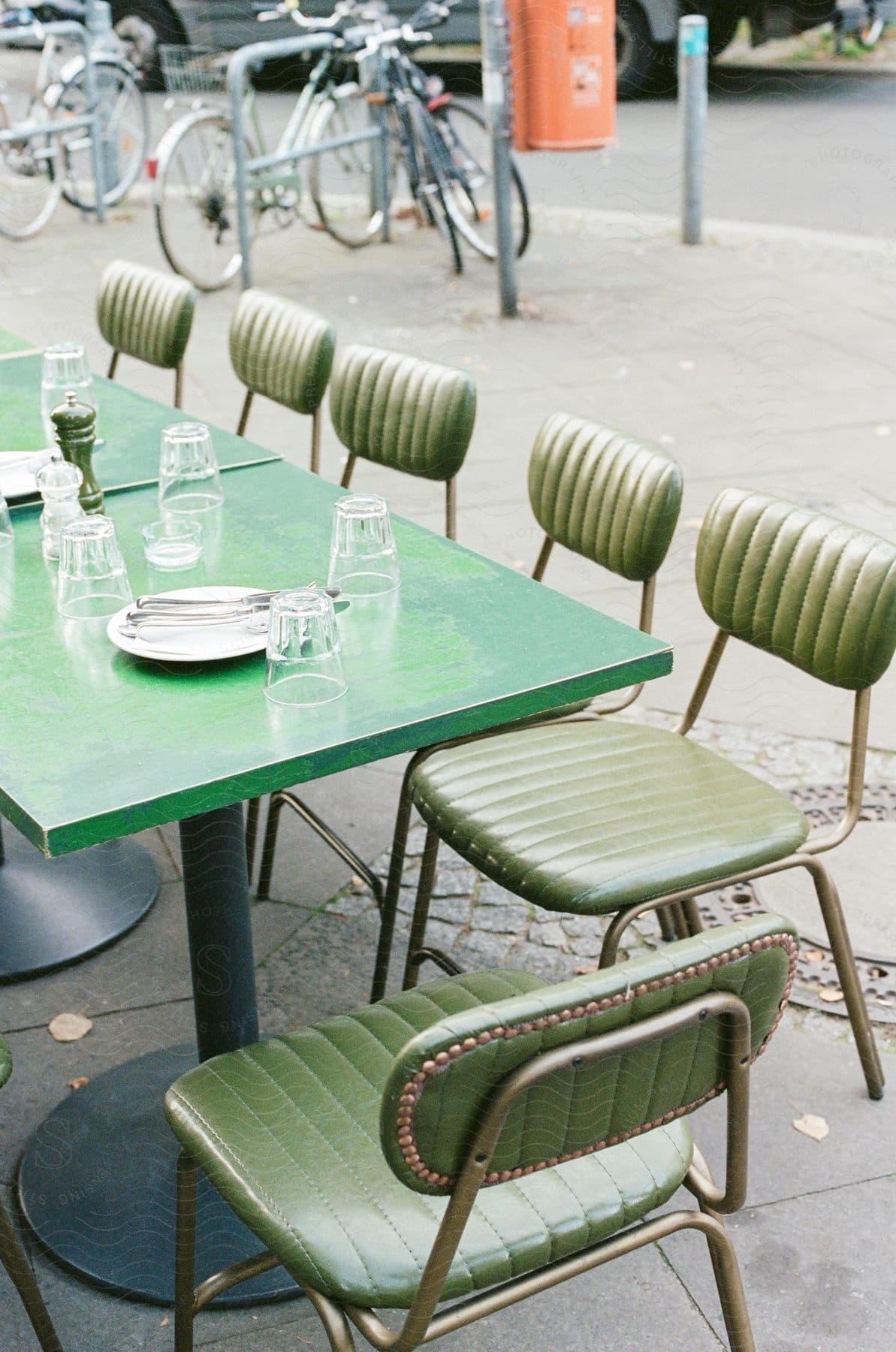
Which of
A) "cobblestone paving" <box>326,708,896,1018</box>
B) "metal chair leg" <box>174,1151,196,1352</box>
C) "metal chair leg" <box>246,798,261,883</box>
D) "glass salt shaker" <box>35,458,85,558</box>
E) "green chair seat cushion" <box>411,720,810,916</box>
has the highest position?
"glass salt shaker" <box>35,458,85,558</box>

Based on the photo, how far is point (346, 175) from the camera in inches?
364

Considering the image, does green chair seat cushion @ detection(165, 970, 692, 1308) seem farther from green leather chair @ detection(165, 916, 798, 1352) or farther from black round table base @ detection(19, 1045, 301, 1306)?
black round table base @ detection(19, 1045, 301, 1306)

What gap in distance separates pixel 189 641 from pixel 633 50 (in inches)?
378

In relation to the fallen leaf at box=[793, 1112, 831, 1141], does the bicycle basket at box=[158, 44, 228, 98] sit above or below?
above

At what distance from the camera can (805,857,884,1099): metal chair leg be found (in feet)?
8.49

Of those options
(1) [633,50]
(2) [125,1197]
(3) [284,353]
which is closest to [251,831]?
(2) [125,1197]

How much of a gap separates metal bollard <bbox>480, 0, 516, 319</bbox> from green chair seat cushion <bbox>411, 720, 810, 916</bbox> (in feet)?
15.5

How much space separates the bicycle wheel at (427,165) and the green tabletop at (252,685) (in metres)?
5.80

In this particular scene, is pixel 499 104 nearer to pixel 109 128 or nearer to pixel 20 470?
pixel 109 128

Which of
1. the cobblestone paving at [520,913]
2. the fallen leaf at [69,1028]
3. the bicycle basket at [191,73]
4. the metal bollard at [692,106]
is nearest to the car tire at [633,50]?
the metal bollard at [692,106]

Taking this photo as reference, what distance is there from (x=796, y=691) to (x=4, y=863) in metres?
2.03

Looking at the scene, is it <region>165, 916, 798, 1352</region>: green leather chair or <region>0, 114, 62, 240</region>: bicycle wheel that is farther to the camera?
<region>0, 114, 62, 240</region>: bicycle wheel

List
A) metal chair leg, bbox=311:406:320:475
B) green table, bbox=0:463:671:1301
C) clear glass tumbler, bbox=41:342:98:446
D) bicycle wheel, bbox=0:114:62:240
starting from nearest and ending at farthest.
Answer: green table, bbox=0:463:671:1301, clear glass tumbler, bbox=41:342:98:446, metal chair leg, bbox=311:406:320:475, bicycle wheel, bbox=0:114:62:240

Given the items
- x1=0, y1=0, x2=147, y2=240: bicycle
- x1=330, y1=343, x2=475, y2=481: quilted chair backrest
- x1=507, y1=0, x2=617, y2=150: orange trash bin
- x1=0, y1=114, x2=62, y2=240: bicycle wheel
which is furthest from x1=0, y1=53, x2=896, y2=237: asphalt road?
x1=330, y1=343, x2=475, y2=481: quilted chair backrest
